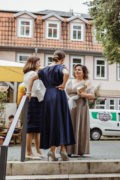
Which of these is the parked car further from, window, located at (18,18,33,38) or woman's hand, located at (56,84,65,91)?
woman's hand, located at (56,84,65,91)

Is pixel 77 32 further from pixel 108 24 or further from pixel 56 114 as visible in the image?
pixel 56 114

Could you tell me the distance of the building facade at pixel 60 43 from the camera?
92.6 feet

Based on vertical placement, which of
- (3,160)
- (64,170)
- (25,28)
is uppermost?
(25,28)

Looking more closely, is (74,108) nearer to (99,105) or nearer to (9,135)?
(9,135)

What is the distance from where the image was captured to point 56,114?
212 inches

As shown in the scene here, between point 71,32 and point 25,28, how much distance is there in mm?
3882

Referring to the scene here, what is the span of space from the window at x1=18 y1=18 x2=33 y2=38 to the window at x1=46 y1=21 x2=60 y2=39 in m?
1.43

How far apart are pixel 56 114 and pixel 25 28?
2434cm

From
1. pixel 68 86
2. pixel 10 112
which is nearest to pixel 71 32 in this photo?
pixel 10 112

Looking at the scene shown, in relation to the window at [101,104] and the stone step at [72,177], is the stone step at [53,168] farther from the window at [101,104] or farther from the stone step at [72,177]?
the window at [101,104]

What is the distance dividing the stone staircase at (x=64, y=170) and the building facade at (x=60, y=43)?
2302cm

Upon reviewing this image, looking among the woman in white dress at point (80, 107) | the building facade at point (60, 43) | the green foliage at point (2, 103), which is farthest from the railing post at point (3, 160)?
the building facade at point (60, 43)

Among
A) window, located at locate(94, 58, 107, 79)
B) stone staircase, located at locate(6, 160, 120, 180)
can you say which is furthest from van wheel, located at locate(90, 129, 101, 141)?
stone staircase, located at locate(6, 160, 120, 180)

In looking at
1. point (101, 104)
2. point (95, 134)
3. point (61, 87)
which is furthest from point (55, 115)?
point (101, 104)
